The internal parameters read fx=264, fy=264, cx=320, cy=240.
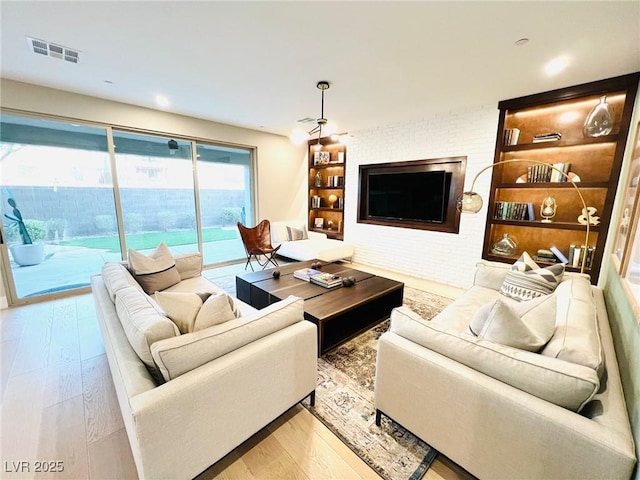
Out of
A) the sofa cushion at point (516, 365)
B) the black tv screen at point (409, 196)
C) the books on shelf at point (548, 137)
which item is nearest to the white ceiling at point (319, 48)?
the books on shelf at point (548, 137)

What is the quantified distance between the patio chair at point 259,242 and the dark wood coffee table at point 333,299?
1342 millimetres

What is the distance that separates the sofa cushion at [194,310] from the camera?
135 centimetres

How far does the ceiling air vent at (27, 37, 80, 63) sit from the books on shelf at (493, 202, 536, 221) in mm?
4847

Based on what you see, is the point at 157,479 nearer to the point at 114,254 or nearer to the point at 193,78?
the point at 193,78

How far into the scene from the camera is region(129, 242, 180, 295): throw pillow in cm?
234

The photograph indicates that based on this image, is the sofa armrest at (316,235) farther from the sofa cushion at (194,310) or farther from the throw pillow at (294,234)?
the sofa cushion at (194,310)

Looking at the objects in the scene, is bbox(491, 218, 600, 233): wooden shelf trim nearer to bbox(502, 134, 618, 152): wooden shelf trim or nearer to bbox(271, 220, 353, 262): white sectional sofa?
bbox(502, 134, 618, 152): wooden shelf trim

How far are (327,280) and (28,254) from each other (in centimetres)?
371

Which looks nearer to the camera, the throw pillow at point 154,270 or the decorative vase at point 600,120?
the decorative vase at point 600,120

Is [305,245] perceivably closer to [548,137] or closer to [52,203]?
[52,203]

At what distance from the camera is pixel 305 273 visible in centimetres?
311

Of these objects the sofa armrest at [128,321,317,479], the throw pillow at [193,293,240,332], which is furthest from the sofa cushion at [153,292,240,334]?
the sofa armrest at [128,321,317,479]

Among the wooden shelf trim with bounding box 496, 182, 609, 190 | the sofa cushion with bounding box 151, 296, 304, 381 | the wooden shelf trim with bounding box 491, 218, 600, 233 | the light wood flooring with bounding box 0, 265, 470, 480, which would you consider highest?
the wooden shelf trim with bounding box 496, 182, 609, 190

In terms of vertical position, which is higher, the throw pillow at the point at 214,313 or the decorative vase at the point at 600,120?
the decorative vase at the point at 600,120
